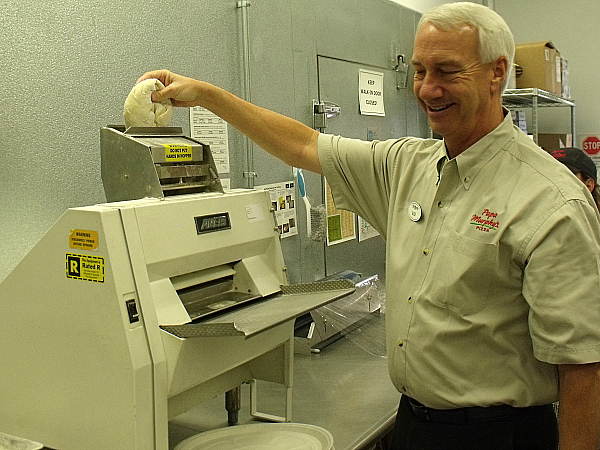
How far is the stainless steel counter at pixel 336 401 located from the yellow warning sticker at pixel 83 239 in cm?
64

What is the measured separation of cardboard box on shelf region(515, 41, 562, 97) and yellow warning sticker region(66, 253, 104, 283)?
373 centimetres

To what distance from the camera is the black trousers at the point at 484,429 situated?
1.48m

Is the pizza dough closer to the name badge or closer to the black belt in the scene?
the name badge

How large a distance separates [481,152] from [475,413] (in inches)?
23.0

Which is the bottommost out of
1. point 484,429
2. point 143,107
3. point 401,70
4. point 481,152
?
point 484,429

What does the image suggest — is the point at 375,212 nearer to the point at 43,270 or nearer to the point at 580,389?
the point at 580,389

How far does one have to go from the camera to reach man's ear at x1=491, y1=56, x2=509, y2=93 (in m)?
1.50

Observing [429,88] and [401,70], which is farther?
[401,70]

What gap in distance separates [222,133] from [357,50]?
3.52 feet

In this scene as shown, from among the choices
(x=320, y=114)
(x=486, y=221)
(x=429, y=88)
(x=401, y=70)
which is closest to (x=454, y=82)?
(x=429, y=88)

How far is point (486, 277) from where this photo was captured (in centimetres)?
144

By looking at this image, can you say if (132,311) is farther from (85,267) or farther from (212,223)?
(212,223)

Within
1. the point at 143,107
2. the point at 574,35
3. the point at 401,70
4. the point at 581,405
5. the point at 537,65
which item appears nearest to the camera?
the point at 581,405

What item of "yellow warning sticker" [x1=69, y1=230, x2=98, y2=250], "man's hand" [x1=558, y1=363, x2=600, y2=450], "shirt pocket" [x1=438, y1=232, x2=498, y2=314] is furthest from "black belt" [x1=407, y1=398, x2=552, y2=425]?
"yellow warning sticker" [x1=69, y1=230, x2=98, y2=250]
